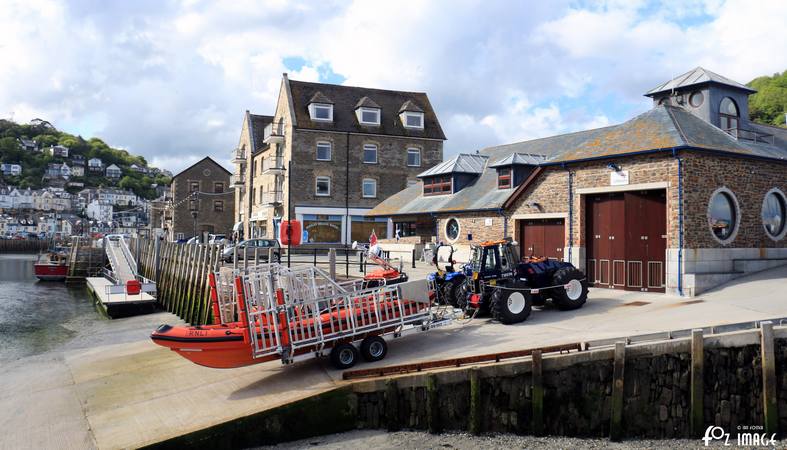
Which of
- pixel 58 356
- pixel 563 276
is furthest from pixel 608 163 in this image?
pixel 58 356

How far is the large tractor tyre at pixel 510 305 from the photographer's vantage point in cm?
1290

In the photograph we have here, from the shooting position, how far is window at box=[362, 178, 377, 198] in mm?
42500

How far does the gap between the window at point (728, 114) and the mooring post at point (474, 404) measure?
52.5 ft

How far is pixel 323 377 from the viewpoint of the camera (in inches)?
403

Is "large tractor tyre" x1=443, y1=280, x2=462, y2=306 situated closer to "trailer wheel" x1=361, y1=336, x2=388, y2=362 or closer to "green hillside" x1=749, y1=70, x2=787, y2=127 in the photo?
"trailer wheel" x1=361, y1=336, x2=388, y2=362

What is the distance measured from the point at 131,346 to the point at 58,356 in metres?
2.22

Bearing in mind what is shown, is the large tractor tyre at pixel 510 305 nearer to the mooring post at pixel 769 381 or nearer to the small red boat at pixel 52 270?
the mooring post at pixel 769 381

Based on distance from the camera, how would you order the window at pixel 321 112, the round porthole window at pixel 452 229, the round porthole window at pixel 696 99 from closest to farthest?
the round porthole window at pixel 696 99 < the round porthole window at pixel 452 229 < the window at pixel 321 112

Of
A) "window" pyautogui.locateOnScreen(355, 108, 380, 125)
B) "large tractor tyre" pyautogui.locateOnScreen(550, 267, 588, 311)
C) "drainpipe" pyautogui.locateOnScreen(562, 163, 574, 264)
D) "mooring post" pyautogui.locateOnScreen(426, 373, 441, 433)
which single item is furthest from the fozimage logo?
"window" pyautogui.locateOnScreen(355, 108, 380, 125)

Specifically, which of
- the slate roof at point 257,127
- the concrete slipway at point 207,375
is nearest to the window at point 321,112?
the slate roof at point 257,127

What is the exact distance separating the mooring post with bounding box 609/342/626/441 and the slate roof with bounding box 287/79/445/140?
34.4 metres

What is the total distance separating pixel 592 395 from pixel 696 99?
15.3 meters

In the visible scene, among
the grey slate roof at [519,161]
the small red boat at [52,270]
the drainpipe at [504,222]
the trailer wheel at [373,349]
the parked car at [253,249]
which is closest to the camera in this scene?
the trailer wheel at [373,349]

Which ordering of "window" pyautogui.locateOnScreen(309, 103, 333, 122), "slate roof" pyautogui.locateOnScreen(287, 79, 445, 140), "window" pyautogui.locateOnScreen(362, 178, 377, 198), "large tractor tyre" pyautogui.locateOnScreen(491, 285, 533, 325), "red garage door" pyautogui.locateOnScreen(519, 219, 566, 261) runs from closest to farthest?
"large tractor tyre" pyautogui.locateOnScreen(491, 285, 533, 325)
"red garage door" pyautogui.locateOnScreen(519, 219, 566, 261)
"window" pyautogui.locateOnScreen(309, 103, 333, 122)
"slate roof" pyautogui.locateOnScreen(287, 79, 445, 140)
"window" pyautogui.locateOnScreen(362, 178, 377, 198)
